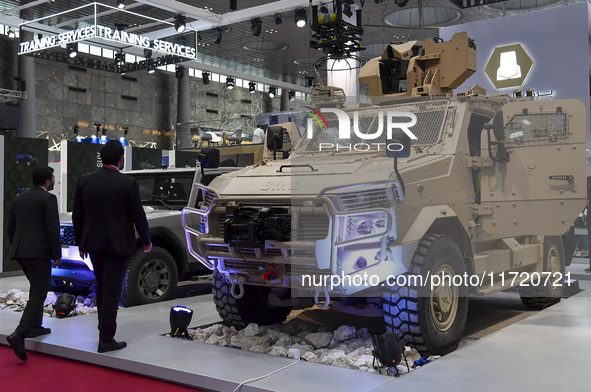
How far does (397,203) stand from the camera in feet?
16.3

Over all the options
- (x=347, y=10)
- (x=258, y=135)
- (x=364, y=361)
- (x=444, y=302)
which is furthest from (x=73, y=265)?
(x=258, y=135)

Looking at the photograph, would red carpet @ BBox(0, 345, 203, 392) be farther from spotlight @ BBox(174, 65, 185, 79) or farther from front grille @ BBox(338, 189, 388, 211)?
spotlight @ BBox(174, 65, 185, 79)

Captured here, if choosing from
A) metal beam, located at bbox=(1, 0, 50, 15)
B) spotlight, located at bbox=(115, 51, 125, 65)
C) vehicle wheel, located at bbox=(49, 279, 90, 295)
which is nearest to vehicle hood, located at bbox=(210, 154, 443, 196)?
vehicle wheel, located at bbox=(49, 279, 90, 295)

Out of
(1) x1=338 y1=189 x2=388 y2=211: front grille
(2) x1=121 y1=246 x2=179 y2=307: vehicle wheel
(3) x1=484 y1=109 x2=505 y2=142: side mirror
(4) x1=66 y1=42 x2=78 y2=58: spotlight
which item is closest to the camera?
(1) x1=338 y1=189 x2=388 y2=211: front grille

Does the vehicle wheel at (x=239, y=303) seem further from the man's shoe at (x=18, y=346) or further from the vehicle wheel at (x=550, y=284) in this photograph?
the vehicle wheel at (x=550, y=284)

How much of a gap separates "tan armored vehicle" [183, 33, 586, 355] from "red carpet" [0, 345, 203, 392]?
1.20 meters

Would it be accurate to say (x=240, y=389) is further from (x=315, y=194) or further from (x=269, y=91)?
(x=269, y=91)

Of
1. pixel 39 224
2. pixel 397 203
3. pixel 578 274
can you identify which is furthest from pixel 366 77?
pixel 578 274

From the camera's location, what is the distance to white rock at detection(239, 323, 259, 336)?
6.12 m

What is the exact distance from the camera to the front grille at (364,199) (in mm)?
4746

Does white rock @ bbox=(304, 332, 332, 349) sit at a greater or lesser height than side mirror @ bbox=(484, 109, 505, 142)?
lesser

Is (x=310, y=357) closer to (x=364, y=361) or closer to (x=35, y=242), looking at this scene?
(x=364, y=361)

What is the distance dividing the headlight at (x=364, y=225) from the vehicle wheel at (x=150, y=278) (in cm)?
366

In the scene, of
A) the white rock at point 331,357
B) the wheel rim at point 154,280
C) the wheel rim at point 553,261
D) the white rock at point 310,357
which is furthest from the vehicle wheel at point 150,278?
the wheel rim at point 553,261
